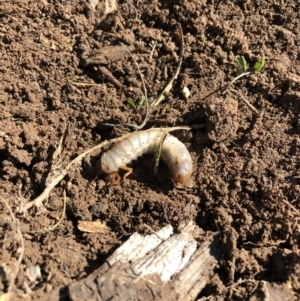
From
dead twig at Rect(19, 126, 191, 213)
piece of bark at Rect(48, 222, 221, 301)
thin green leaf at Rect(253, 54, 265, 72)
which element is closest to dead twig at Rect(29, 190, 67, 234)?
dead twig at Rect(19, 126, 191, 213)

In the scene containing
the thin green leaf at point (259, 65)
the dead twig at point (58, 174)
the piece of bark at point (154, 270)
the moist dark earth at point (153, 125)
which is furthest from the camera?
the thin green leaf at point (259, 65)

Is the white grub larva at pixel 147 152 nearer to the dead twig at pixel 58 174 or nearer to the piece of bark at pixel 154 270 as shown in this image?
the dead twig at pixel 58 174

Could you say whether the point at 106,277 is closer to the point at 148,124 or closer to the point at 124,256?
the point at 124,256

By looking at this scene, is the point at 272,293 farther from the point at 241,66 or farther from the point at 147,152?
the point at 241,66

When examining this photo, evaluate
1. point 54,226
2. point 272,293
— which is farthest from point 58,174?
point 272,293

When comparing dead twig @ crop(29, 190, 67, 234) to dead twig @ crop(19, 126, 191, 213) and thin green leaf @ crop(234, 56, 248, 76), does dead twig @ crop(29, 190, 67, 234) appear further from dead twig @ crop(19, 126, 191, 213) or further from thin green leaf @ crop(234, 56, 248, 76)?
thin green leaf @ crop(234, 56, 248, 76)

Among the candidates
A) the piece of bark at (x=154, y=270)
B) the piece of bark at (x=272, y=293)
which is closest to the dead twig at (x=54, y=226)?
the piece of bark at (x=154, y=270)
